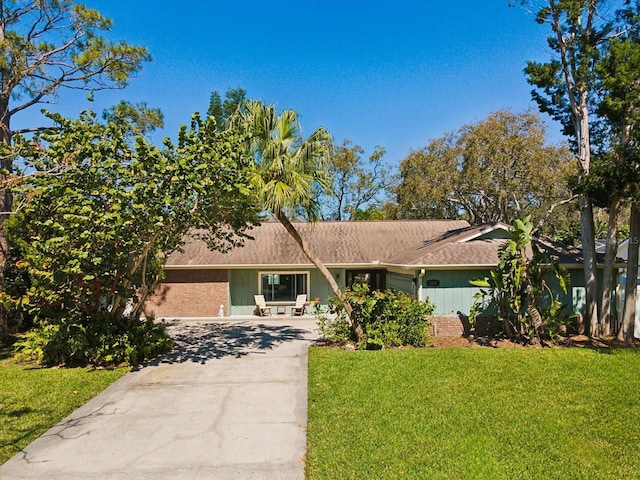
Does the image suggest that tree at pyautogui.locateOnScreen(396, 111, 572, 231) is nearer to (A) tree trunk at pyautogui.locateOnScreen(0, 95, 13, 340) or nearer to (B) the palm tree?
(B) the palm tree

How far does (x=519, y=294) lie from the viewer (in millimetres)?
11195

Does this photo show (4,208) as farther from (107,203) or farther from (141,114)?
(107,203)

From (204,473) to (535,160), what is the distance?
24151 millimetres

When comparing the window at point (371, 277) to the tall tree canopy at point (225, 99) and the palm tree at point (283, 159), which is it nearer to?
the palm tree at point (283, 159)

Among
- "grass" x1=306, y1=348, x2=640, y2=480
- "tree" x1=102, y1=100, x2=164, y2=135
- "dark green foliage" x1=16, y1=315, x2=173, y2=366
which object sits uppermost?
"tree" x1=102, y1=100, x2=164, y2=135

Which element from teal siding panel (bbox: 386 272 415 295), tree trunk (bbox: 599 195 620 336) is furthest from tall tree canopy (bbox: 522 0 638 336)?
teal siding panel (bbox: 386 272 415 295)

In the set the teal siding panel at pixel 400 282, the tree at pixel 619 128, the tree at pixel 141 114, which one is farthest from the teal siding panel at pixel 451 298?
the tree at pixel 141 114

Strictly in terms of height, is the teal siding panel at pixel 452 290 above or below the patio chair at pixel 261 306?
above

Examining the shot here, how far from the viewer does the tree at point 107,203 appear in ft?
26.5

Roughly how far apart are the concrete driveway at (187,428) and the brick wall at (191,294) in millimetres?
7501

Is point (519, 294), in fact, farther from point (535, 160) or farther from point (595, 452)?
point (535, 160)

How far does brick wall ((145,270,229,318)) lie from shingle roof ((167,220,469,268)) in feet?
2.04

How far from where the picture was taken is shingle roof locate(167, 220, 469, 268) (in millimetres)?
17797

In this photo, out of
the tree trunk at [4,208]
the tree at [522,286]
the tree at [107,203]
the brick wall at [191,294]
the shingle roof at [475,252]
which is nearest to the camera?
the tree at [107,203]
